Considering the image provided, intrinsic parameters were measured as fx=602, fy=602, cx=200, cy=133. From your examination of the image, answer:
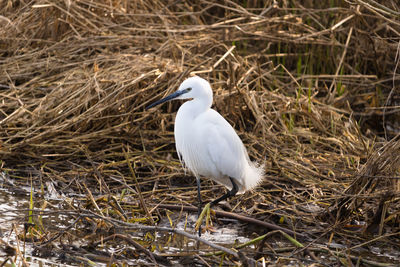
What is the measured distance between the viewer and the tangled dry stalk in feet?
13.9

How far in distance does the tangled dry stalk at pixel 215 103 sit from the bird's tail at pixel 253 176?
0.44 ft

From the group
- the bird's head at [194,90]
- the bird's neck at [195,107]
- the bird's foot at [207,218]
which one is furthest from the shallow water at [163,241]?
the bird's head at [194,90]

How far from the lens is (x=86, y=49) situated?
607cm

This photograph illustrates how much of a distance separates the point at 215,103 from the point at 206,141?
4.11ft

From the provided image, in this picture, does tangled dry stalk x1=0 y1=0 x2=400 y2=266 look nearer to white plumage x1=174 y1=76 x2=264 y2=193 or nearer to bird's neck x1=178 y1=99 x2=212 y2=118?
white plumage x1=174 y1=76 x2=264 y2=193

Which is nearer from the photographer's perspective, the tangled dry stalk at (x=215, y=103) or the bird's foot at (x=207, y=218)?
the bird's foot at (x=207, y=218)

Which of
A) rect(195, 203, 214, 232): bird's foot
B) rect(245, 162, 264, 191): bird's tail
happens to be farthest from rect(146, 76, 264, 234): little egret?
rect(195, 203, 214, 232): bird's foot

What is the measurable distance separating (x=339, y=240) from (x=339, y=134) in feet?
6.20

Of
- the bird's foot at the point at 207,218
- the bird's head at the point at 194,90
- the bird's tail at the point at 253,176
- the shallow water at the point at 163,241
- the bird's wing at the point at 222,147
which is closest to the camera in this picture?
the shallow water at the point at 163,241

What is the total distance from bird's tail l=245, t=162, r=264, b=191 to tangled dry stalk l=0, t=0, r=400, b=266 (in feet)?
0.44

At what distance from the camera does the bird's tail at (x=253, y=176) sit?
426 cm

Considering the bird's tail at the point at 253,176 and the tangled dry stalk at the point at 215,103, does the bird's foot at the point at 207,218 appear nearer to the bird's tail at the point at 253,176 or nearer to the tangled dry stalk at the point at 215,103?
the tangled dry stalk at the point at 215,103

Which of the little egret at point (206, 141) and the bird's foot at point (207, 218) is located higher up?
the little egret at point (206, 141)

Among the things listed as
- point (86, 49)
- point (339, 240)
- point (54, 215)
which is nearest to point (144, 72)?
point (86, 49)
